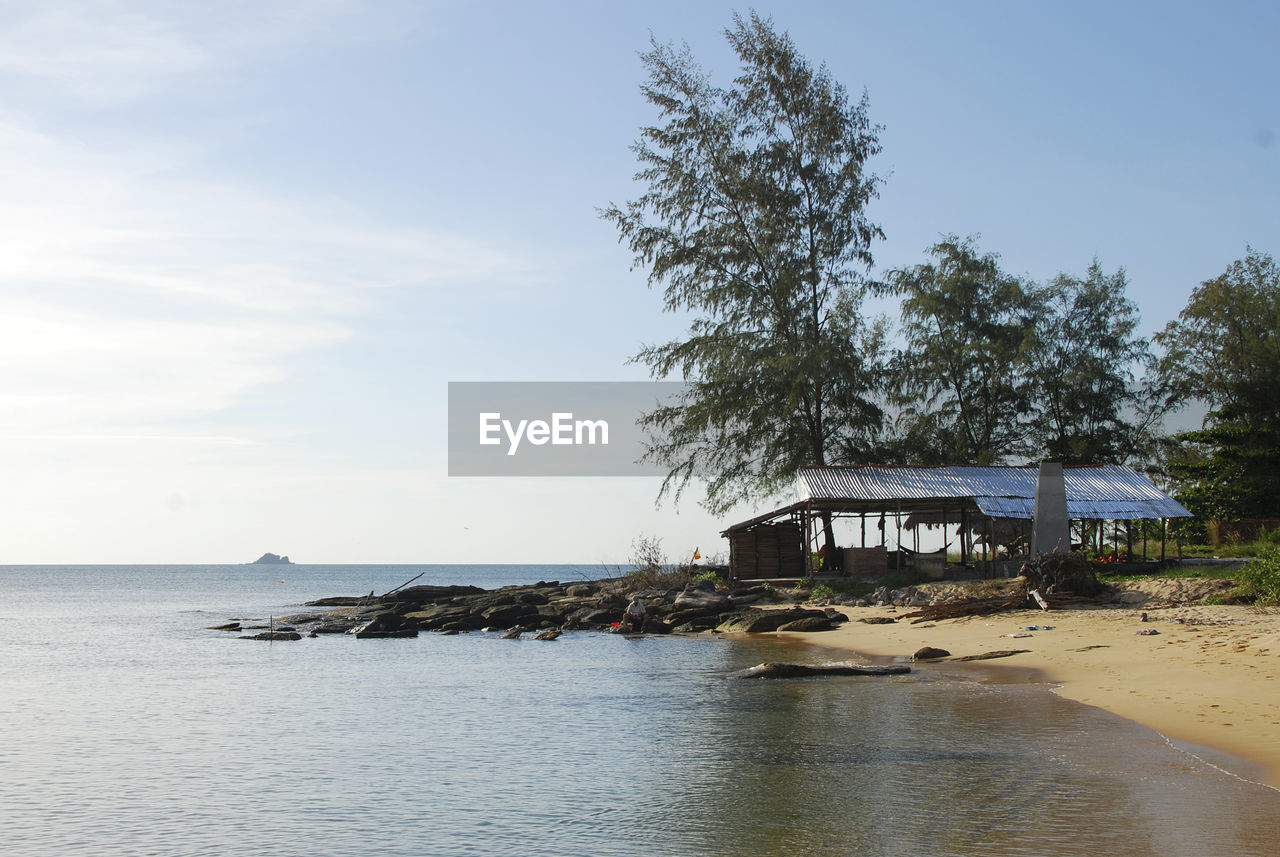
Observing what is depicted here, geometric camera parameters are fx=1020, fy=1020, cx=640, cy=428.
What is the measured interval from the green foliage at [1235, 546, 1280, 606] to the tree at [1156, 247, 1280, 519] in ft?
65.9

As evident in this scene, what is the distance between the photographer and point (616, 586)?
4338 centimetres

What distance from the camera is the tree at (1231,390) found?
4059 centimetres

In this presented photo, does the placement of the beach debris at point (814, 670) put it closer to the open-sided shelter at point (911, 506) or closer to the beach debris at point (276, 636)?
the open-sided shelter at point (911, 506)

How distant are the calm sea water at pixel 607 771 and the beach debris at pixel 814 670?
532 mm

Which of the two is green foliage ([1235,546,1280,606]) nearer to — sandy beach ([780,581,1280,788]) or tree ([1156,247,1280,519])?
sandy beach ([780,581,1280,788])

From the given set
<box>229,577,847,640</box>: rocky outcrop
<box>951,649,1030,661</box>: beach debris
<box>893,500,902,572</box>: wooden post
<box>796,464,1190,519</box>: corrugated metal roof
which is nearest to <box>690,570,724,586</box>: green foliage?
<box>229,577,847,640</box>: rocky outcrop

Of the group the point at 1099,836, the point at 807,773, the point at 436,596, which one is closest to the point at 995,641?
the point at 807,773

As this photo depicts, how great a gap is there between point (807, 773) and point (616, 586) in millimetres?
31737

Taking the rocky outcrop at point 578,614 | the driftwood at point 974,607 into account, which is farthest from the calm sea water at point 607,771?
the rocky outcrop at point 578,614

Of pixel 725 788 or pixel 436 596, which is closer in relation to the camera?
pixel 725 788

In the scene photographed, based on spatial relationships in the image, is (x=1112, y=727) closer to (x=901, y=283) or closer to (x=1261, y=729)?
(x=1261, y=729)

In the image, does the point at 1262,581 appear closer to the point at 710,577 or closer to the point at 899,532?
the point at 899,532

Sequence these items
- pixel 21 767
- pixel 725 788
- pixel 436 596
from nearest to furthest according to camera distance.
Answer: pixel 725 788 < pixel 21 767 < pixel 436 596

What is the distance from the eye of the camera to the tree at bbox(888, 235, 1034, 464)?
137ft
